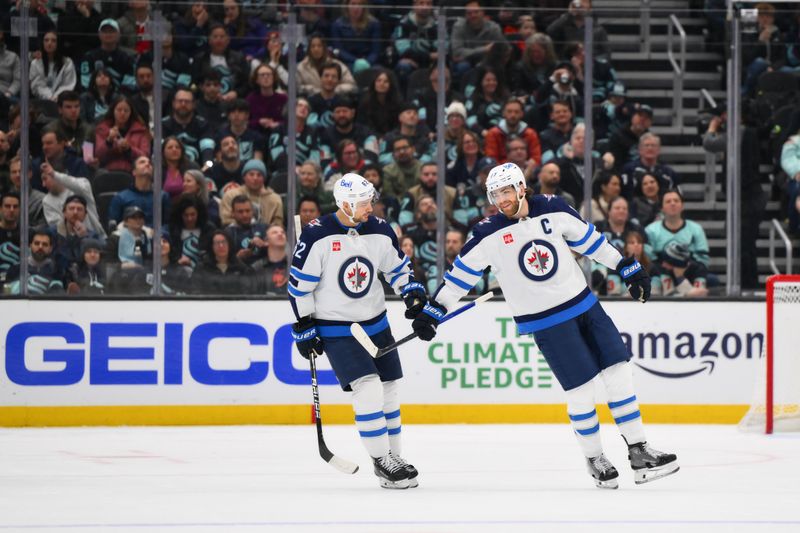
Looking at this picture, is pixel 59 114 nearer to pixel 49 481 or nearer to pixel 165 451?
pixel 165 451

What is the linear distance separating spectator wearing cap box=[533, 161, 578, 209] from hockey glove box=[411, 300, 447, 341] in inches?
133

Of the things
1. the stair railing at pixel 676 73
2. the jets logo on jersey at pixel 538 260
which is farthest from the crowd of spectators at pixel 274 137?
the jets logo on jersey at pixel 538 260

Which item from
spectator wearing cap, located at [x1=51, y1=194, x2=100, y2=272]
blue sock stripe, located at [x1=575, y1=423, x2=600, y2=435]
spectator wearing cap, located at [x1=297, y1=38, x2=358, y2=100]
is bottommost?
blue sock stripe, located at [x1=575, y1=423, x2=600, y2=435]

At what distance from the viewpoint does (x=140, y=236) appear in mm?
8750

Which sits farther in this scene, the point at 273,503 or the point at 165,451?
the point at 165,451

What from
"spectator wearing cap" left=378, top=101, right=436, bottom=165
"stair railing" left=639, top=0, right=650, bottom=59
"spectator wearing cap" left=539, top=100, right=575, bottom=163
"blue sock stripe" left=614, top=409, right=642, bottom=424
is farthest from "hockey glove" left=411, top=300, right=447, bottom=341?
"stair railing" left=639, top=0, right=650, bottom=59

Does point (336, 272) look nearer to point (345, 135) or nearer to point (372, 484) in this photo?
point (372, 484)

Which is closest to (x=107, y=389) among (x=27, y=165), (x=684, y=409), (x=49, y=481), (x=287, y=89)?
(x=27, y=165)

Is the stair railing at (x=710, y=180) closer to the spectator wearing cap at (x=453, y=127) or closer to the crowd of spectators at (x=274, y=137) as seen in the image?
the crowd of spectators at (x=274, y=137)

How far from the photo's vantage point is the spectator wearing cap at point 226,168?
8844mm

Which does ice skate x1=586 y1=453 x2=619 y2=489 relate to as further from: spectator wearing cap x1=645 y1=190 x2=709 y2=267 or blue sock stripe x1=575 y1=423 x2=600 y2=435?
spectator wearing cap x1=645 y1=190 x2=709 y2=267

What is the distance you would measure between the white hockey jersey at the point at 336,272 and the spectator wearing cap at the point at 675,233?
140 inches

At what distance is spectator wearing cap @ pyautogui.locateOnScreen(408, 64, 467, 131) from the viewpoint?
9070 millimetres

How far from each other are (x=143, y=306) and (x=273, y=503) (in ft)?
12.9
